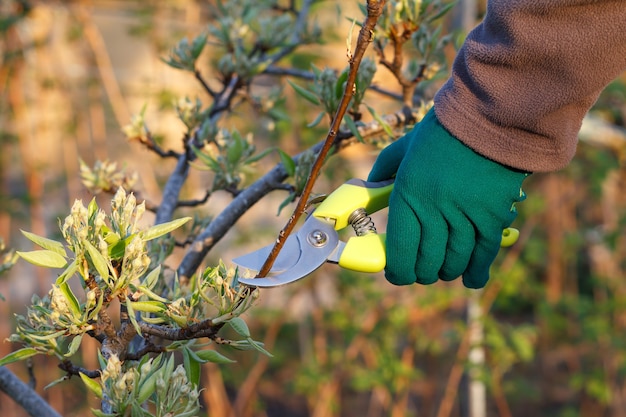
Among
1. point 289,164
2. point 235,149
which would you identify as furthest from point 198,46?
point 289,164

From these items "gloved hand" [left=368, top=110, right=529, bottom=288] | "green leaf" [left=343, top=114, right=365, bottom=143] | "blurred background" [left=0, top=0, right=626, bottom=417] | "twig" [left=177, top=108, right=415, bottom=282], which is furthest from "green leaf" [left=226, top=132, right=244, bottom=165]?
"blurred background" [left=0, top=0, right=626, bottom=417]

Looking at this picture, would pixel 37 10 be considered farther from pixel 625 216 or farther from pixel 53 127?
pixel 625 216

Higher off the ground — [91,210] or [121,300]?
[91,210]

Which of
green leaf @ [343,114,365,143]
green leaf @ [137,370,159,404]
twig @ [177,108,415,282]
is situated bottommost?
twig @ [177,108,415,282]

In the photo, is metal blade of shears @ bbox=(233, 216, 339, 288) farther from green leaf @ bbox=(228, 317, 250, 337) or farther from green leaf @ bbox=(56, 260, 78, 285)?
green leaf @ bbox=(56, 260, 78, 285)

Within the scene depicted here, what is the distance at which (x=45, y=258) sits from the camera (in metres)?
0.92

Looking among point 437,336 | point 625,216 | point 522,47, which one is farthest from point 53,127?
point 522,47

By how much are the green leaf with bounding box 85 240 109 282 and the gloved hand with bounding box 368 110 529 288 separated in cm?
49

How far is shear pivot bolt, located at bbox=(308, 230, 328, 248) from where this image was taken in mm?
1186

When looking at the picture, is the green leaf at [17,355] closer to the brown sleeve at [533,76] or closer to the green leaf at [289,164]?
the green leaf at [289,164]

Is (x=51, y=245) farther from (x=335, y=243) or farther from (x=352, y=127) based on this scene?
(x=352, y=127)

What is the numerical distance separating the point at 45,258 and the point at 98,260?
8 centimetres

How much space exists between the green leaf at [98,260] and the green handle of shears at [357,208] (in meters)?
0.41

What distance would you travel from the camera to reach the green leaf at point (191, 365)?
1.02 m
